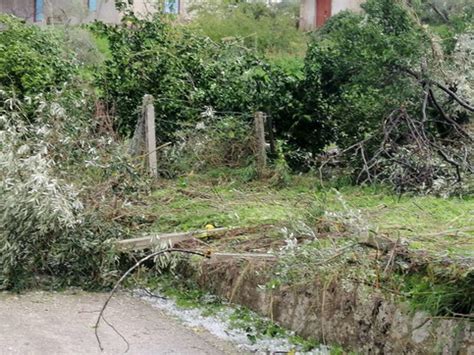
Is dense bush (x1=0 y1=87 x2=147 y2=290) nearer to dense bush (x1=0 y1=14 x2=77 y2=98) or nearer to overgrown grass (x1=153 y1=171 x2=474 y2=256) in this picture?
overgrown grass (x1=153 y1=171 x2=474 y2=256)

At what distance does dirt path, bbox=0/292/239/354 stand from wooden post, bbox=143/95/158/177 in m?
3.89

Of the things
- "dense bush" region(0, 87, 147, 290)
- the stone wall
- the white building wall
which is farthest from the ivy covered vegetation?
the white building wall

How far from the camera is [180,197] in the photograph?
9758 mm

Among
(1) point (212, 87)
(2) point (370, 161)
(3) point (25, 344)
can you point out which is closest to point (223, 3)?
(1) point (212, 87)

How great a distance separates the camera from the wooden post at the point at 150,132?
10.8 metres

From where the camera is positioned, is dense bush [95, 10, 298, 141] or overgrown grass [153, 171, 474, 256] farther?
dense bush [95, 10, 298, 141]

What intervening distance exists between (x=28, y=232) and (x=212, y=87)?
5.45 metres

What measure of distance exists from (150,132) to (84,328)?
A: 17.0 feet

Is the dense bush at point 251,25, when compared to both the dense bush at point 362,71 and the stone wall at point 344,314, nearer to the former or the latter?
the dense bush at point 362,71

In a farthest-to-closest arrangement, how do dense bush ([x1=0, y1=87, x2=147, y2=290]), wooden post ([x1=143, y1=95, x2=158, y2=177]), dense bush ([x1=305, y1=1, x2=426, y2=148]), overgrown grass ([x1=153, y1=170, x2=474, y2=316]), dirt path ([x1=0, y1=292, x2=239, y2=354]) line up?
wooden post ([x1=143, y1=95, x2=158, y2=177]) → dense bush ([x1=305, y1=1, x2=426, y2=148]) → dense bush ([x1=0, y1=87, x2=147, y2=290]) → dirt path ([x1=0, y1=292, x2=239, y2=354]) → overgrown grass ([x1=153, y1=170, x2=474, y2=316])

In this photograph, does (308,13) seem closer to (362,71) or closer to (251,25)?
(251,25)

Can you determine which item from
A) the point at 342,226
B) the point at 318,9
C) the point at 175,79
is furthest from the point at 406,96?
the point at 318,9

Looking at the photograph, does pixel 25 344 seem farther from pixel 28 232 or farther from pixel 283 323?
pixel 283 323

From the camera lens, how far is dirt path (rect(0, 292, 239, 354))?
579 centimetres
